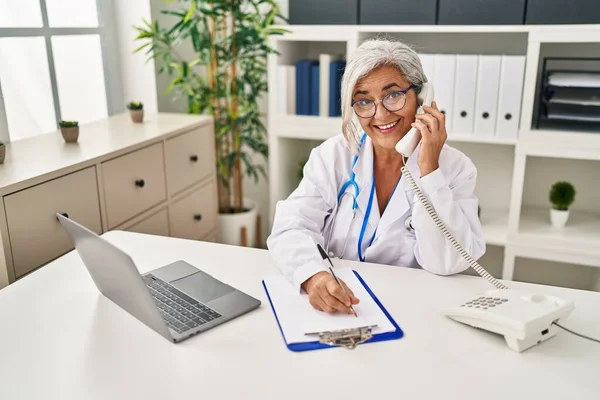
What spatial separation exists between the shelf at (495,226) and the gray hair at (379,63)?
4.49ft

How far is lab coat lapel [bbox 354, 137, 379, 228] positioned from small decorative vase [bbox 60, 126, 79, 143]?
1259mm

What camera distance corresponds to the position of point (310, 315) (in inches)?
48.4

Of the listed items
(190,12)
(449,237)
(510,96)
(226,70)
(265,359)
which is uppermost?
(190,12)

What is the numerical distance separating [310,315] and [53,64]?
213 cm

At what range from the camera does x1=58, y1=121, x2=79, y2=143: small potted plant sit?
2234 millimetres

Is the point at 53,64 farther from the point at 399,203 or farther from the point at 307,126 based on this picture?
the point at 399,203

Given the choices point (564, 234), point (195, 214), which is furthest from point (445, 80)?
point (195, 214)

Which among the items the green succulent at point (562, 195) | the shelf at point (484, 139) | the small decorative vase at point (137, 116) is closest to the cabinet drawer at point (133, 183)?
the small decorative vase at point (137, 116)

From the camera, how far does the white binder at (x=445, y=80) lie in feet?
8.64

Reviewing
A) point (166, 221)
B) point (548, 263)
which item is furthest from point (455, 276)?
point (548, 263)

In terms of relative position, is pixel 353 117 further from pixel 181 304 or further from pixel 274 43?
pixel 274 43

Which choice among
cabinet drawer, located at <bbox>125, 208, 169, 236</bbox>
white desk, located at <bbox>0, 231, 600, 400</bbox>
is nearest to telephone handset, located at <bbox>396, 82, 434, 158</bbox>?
white desk, located at <bbox>0, 231, 600, 400</bbox>

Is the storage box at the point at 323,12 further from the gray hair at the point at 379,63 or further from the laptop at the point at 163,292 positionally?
the laptop at the point at 163,292

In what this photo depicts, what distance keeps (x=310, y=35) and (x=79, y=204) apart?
4.96 feet
